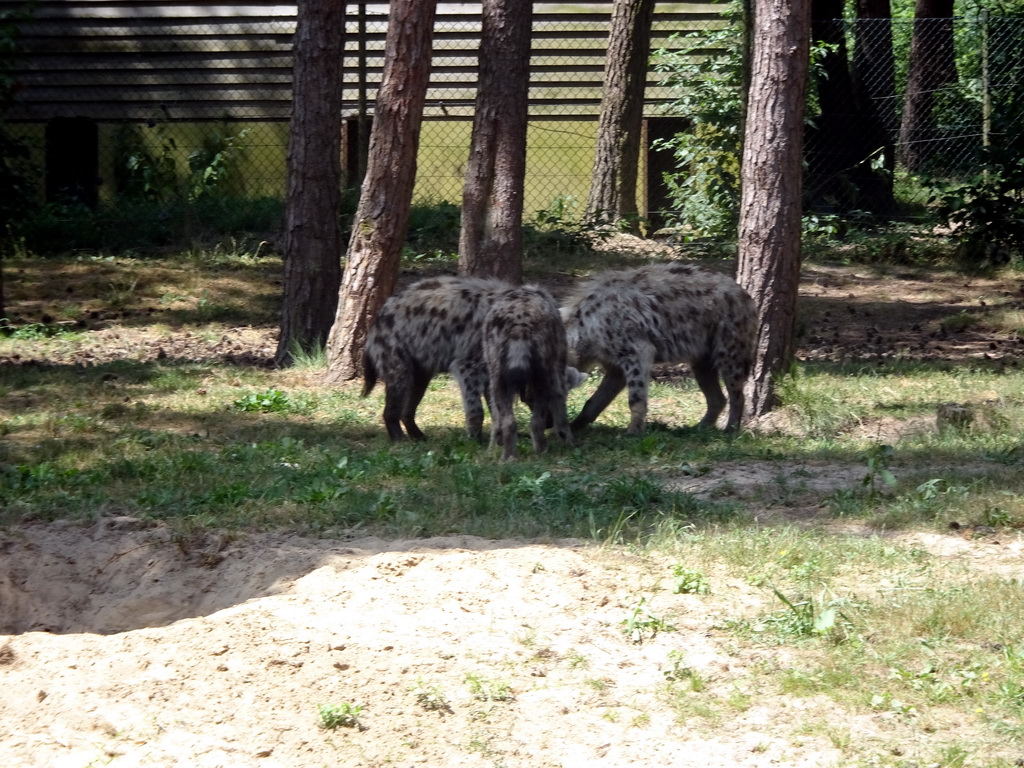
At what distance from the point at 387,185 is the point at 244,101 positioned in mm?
9487

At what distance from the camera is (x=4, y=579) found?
6781 mm

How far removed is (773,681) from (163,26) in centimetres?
1761

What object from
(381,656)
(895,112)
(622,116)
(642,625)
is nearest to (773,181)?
(642,625)

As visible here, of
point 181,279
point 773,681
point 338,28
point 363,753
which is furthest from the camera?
point 181,279

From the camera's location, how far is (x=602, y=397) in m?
10.2

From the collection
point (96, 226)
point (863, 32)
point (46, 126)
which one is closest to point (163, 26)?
point (46, 126)

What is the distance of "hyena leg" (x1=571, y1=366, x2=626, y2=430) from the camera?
10148 millimetres

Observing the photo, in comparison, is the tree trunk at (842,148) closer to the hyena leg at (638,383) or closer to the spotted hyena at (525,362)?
the hyena leg at (638,383)

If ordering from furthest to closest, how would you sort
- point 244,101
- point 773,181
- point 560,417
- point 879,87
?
1. point 244,101
2. point 879,87
3. point 773,181
4. point 560,417

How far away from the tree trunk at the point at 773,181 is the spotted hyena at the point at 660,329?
0.51ft

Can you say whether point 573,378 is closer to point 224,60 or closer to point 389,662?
point 389,662

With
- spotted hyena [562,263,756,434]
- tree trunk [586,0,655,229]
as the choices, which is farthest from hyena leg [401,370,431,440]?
tree trunk [586,0,655,229]

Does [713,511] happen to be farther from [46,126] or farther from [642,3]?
[46,126]

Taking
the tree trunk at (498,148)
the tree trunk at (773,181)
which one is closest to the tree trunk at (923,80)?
the tree trunk at (498,148)
